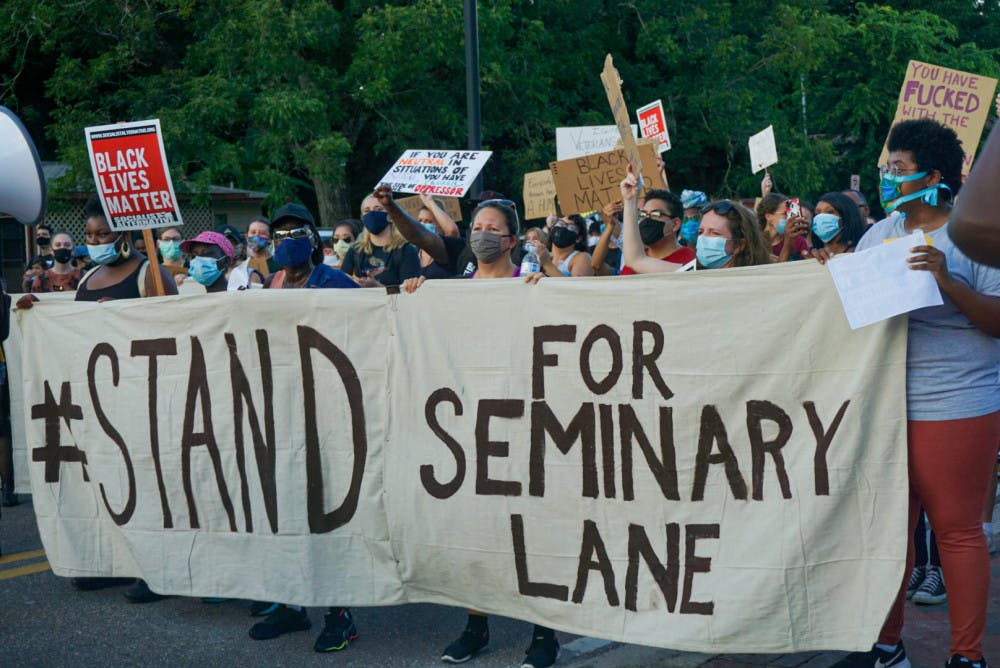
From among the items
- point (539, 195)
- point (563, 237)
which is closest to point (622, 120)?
point (563, 237)

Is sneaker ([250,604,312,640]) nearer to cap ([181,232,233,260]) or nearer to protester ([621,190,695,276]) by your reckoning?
protester ([621,190,695,276])

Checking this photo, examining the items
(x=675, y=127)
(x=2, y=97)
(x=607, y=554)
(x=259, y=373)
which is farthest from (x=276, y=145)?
(x=607, y=554)

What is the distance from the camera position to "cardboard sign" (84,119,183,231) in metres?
6.23

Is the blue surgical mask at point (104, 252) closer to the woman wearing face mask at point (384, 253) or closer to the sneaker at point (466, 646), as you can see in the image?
the woman wearing face mask at point (384, 253)

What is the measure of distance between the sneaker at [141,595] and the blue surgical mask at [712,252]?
290 cm

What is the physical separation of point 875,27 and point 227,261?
78.5ft

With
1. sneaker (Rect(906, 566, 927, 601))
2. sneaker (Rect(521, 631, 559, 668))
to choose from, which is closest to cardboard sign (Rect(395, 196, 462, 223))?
sneaker (Rect(906, 566, 927, 601))

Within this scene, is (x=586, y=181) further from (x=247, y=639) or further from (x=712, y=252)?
(x=247, y=639)

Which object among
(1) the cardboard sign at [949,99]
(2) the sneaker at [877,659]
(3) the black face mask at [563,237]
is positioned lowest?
(2) the sneaker at [877,659]

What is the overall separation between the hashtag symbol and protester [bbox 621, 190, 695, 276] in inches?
107

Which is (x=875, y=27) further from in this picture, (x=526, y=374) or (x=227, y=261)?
(x=526, y=374)

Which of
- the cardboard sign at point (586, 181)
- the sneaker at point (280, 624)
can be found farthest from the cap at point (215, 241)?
the sneaker at point (280, 624)

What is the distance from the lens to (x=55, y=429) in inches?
213

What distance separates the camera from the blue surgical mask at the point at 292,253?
511cm
